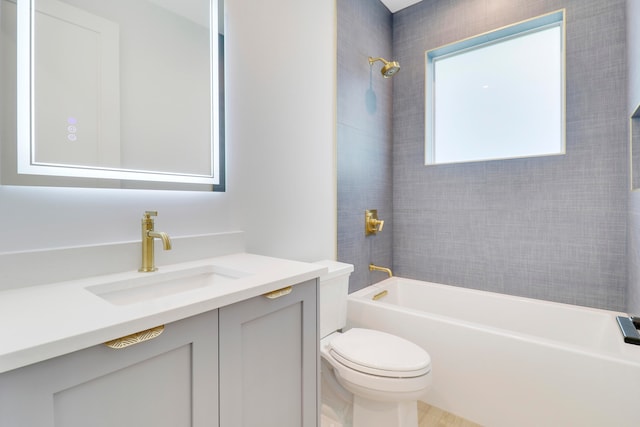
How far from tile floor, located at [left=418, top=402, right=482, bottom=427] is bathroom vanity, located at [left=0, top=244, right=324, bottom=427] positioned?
87 centimetres

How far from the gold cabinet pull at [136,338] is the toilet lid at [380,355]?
896 mm

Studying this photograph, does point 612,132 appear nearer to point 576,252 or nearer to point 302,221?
point 576,252

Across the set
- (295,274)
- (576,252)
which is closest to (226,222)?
(295,274)

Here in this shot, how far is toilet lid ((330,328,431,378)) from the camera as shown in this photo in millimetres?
1219

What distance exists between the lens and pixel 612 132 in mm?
1724

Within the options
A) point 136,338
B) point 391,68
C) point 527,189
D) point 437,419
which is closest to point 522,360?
point 437,419

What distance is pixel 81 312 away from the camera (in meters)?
0.63

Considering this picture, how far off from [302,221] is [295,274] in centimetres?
78

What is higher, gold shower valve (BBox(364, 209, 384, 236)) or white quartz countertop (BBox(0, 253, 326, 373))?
gold shower valve (BBox(364, 209, 384, 236))

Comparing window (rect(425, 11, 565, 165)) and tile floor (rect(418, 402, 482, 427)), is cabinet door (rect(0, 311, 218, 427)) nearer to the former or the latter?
tile floor (rect(418, 402, 482, 427))

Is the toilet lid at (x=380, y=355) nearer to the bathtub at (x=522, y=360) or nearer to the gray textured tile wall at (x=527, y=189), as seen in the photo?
the bathtub at (x=522, y=360)

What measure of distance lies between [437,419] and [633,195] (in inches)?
58.4

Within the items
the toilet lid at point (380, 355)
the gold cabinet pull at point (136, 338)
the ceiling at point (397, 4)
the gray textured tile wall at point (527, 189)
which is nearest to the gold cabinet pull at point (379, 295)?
the gray textured tile wall at point (527, 189)

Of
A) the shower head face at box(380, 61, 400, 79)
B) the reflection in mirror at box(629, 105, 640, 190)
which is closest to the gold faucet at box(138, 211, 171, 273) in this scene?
the shower head face at box(380, 61, 400, 79)
